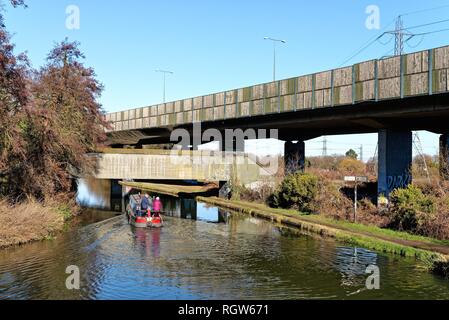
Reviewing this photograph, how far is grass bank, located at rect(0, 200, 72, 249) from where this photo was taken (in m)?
23.3

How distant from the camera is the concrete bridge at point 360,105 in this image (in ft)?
91.7

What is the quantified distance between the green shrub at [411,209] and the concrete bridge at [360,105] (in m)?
5.56

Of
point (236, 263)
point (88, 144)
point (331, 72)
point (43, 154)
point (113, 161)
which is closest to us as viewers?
point (236, 263)

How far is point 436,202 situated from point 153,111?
40.7 m

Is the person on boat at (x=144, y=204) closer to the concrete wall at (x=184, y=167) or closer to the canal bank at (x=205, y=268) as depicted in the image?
the canal bank at (x=205, y=268)

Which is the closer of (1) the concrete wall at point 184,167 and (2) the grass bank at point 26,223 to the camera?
(2) the grass bank at point 26,223

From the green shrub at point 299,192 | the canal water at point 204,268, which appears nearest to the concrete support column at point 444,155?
the green shrub at point 299,192

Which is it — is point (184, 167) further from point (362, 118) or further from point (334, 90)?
point (362, 118)

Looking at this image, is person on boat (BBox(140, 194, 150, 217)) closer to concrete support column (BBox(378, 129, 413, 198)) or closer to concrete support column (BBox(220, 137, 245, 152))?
concrete support column (BBox(378, 129, 413, 198))

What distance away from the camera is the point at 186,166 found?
52000mm

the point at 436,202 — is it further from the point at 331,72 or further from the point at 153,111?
the point at 153,111

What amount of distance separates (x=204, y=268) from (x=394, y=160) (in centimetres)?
2038
